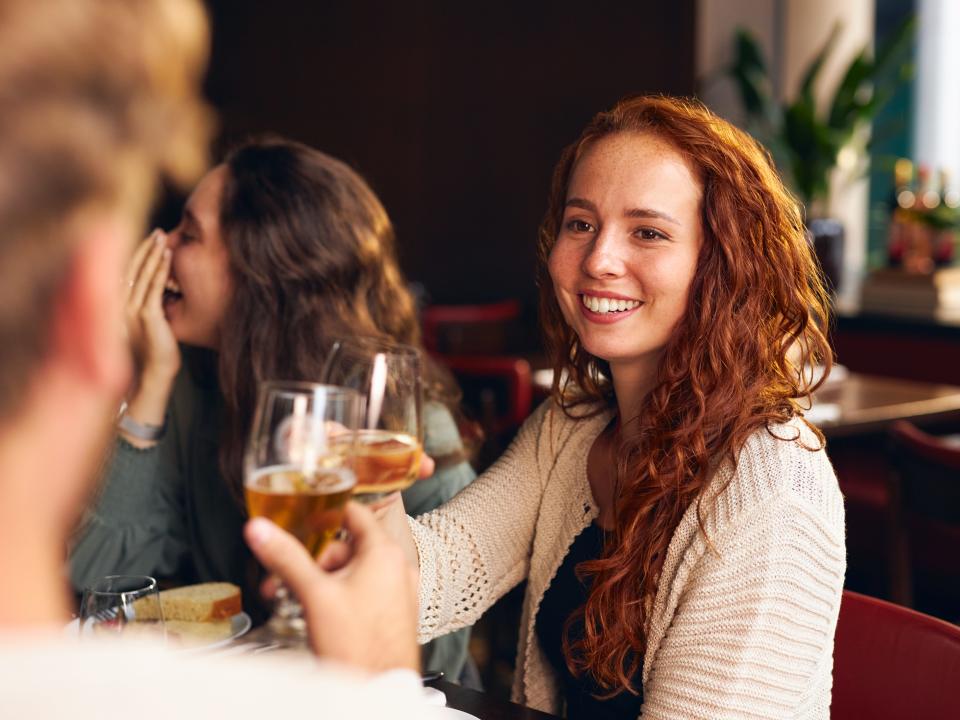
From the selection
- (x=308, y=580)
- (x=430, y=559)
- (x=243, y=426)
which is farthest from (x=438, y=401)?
(x=308, y=580)

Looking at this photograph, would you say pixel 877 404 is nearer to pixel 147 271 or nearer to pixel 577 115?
pixel 147 271

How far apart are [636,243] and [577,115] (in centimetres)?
508

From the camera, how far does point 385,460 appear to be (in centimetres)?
113

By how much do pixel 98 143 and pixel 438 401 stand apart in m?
1.56

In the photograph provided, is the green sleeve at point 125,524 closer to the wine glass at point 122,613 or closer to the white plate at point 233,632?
the white plate at point 233,632

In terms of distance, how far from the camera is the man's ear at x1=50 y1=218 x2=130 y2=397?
54cm

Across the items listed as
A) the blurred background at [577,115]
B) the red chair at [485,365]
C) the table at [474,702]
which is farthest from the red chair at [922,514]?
the table at [474,702]

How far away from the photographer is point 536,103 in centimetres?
633

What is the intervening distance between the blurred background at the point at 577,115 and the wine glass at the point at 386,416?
2.83 meters

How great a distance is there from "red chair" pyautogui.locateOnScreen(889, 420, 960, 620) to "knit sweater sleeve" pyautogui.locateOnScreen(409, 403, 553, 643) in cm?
135

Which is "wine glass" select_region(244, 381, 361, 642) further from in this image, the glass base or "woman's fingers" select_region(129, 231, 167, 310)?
"woman's fingers" select_region(129, 231, 167, 310)

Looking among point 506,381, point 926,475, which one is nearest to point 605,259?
point 926,475

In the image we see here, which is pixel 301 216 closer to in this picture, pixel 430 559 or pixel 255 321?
pixel 255 321

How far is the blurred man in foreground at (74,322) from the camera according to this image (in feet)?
1.71
